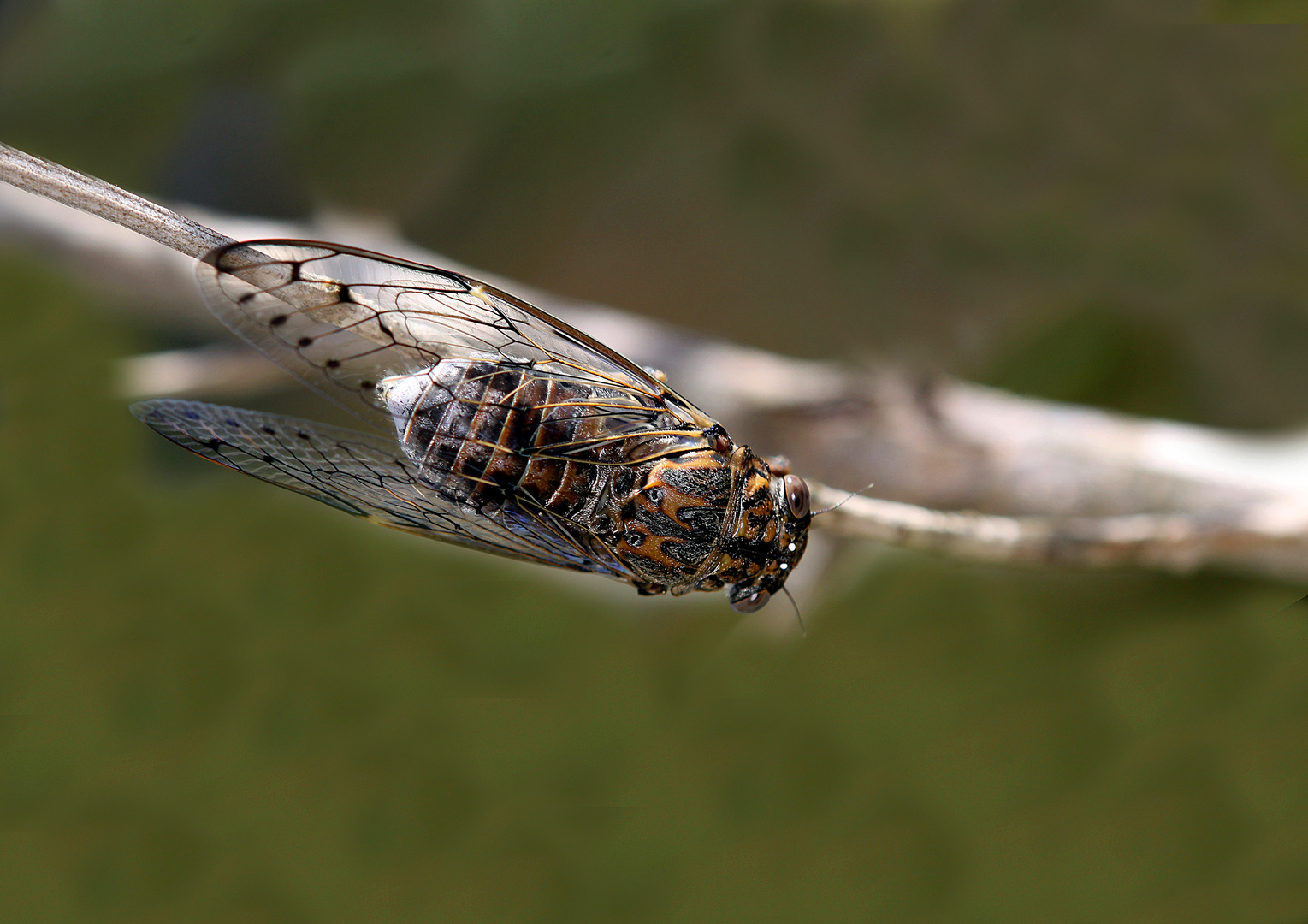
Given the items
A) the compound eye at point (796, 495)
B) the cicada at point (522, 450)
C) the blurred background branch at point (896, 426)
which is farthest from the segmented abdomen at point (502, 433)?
the blurred background branch at point (896, 426)

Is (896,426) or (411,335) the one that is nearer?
(411,335)

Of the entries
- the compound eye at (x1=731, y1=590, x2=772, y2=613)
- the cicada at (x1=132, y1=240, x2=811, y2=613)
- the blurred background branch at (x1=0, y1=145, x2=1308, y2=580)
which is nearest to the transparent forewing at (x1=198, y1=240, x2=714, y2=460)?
the cicada at (x1=132, y1=240, x2=811, y2=613)

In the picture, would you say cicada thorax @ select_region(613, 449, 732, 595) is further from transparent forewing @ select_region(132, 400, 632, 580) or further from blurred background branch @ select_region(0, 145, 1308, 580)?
blurred background branch @ select_region(0, 145, 1308, 580)

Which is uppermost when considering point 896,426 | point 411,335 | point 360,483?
point 896,426

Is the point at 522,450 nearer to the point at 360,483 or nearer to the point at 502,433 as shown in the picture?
the point at 502,433

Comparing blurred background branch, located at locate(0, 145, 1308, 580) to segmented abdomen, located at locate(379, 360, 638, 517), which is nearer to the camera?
segmented abdomen, located at locate(379, 360, 638, 517)

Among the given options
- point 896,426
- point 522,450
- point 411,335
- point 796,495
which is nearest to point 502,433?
point 522,450

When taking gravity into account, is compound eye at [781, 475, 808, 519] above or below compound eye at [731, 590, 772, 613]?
above

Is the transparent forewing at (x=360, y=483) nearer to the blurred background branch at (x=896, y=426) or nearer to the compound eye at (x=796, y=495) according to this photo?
the compound eye at (x=796, y=495)

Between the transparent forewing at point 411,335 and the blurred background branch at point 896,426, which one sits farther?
the blurred background branch at point 896,426
